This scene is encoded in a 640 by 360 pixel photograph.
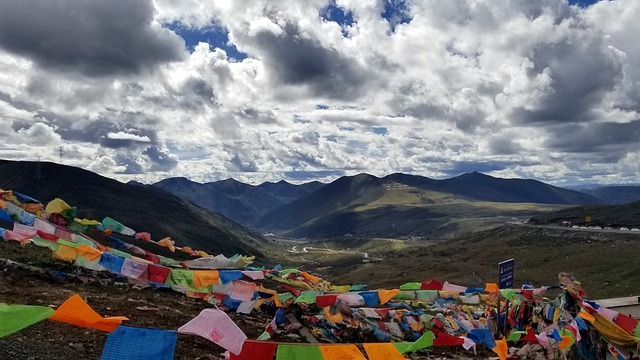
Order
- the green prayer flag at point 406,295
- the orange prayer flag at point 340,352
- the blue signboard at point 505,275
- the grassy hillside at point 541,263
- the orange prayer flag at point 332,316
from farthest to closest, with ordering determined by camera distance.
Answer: the grassy hillside at point 541,263
the green prayer flag at point 406,295
the blue signboard at point 505,275
the orange prayer flag at point 332,316
the orange prayer flag at point 340,352

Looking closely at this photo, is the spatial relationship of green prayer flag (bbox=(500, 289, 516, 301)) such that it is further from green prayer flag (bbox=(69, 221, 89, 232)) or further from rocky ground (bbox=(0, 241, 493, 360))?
green prayer flag (bbox=(69, 221, 89, 232))

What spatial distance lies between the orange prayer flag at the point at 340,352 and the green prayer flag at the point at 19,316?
5.38 m

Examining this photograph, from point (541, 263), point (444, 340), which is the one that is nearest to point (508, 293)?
point (444, 340)

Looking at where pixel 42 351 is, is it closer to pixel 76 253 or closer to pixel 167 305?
pixel 167 305

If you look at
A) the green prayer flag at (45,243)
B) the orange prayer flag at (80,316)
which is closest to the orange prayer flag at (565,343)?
the orange prayer flag at (80,316)

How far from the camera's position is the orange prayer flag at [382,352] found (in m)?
10.9

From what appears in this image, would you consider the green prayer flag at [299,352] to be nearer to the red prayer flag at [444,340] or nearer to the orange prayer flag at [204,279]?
the red prayer flag at [444,340]

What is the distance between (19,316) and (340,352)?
20.5 feet

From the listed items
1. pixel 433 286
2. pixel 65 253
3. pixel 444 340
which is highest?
pixel 65 253

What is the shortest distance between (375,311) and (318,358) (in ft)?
43.8

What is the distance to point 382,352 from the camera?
1109cm

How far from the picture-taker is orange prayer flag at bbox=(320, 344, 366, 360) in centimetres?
1022

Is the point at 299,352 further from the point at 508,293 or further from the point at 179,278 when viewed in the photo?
the point at 508,293

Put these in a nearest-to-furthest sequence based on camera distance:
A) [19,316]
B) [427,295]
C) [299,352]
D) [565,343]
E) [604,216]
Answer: [19,316], [299,352], [565,343], [427,295], [604,216]
